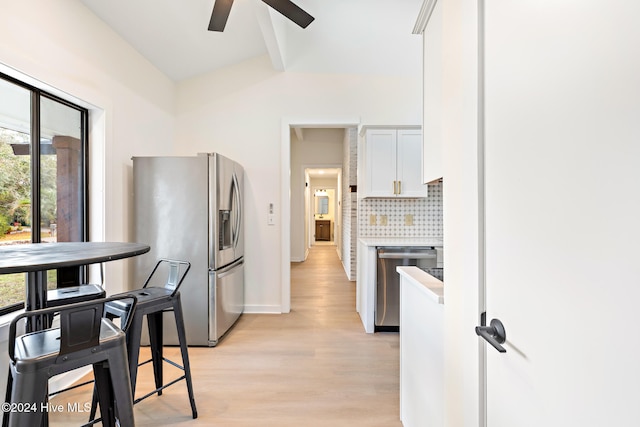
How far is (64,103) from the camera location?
2189 mm

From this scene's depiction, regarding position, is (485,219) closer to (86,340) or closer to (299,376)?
(86,340)

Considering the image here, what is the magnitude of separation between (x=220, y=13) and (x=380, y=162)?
2.10 metres

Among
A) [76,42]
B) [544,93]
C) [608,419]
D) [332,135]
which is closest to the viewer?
[608,419]

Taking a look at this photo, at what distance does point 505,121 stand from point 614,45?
0.30 metres

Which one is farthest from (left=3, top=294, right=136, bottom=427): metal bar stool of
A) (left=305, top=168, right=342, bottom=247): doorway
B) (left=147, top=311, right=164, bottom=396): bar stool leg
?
(left=305, top=168, right=342, bottom=247): doorway

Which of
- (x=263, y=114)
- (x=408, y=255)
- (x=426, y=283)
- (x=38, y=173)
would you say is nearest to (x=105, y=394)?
(x=426, y=283)

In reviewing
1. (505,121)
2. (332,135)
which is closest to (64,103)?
(505,121)

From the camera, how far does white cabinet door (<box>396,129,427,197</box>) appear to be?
3396 millimetres

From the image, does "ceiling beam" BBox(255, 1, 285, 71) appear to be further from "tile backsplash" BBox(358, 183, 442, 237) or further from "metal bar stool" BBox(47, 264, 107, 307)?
"metal bar stool" BBox(47, 264, 107, 307)

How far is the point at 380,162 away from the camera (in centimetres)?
344

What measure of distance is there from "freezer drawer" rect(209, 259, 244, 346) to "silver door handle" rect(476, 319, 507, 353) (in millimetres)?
2440

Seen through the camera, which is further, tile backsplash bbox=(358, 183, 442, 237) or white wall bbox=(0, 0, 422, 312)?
tile backsplash bbox=(358, 183, 442, 237)

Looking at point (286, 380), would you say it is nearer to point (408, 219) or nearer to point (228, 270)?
point (228, 270)

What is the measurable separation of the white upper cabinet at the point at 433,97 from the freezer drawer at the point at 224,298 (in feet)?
7.13
